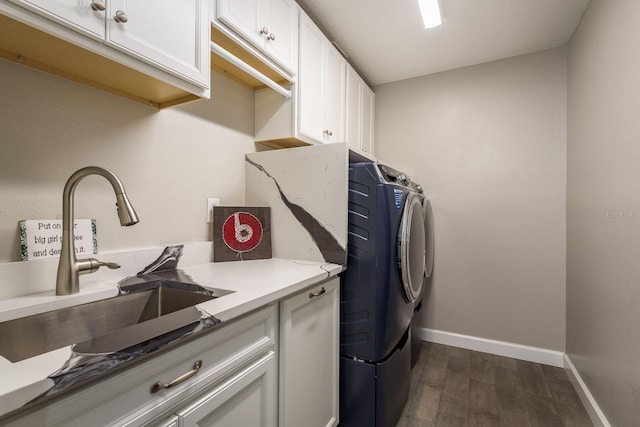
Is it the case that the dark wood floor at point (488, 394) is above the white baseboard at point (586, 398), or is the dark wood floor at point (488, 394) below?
below

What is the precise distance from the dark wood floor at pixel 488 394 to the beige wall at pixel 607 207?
214mm

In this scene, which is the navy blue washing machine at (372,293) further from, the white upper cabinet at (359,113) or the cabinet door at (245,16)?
the white upper cabinet at (359,113)

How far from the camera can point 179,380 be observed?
692 millimetres

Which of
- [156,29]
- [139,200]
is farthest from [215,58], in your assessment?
[139,200]

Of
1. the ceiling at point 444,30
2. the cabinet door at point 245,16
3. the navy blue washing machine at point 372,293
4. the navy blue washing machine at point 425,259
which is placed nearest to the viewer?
the cabinet door at point 245,16

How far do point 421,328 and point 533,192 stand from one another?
1520 millimetres

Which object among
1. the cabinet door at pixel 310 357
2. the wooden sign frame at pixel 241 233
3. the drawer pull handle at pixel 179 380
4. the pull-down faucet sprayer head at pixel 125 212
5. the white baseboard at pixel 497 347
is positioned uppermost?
the pull-down faucet sprayer head at pixel 125 212

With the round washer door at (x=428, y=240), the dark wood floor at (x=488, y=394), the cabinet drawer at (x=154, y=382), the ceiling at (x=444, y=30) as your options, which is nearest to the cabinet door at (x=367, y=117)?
the ceiling at (x=444, y=30)

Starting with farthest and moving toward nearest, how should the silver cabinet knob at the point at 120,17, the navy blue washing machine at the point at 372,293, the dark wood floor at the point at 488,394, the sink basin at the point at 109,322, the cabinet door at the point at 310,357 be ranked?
the dark wood floor at the point at 488,394 < the navy blue washing machine at the point at 372,293 < the cabinet door at the point at 310,357 < the silver cabinet knob at the point at 120,17 < the sink basin at the point at 109,322

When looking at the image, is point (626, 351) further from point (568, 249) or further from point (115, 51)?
point (115, 51)

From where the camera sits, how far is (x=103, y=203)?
45.2 inches

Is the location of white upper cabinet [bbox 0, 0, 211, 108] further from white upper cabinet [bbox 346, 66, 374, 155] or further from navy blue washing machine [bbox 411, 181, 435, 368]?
navy blue washing machine [bbox 411, 181, 435, 368]

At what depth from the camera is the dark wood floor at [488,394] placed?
1.71 metres

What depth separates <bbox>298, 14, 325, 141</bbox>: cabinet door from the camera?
69.7 inches
